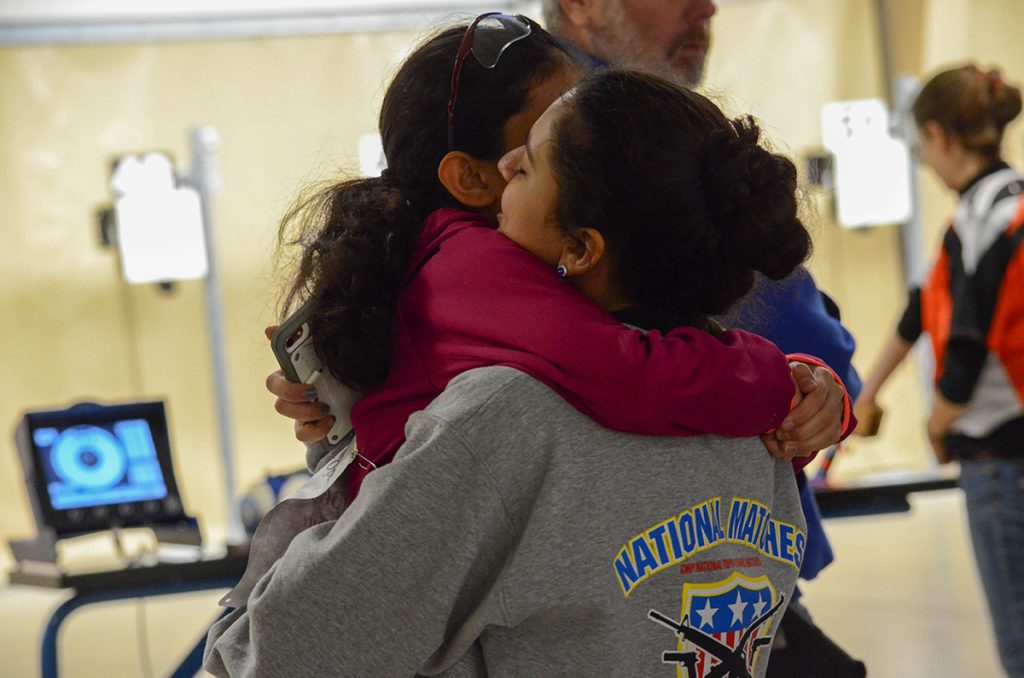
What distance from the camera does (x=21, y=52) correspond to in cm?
792

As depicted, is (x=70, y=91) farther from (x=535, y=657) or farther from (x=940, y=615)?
(x=535, y=657)

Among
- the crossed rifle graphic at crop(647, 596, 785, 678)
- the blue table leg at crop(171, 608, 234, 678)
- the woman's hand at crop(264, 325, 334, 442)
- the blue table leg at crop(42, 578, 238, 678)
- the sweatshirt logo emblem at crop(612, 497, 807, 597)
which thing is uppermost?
the woman's hand at crop(264, 325, 334, 442)

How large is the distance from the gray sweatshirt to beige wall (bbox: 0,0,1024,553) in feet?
22.5

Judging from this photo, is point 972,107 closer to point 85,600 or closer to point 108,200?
point 85,600

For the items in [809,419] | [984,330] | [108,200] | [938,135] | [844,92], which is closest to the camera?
[809,419]

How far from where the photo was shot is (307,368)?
3.34 feet

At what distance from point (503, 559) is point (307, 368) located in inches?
9.2

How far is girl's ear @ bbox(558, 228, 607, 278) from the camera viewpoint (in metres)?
0.95

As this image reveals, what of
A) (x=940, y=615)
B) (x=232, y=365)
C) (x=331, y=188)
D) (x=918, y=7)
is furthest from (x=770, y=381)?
(x=918, y=7)

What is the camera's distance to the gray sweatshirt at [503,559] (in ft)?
2.88

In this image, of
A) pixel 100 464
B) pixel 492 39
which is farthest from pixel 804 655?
pixel 100 464

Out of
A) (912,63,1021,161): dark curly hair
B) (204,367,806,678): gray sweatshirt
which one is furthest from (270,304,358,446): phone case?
(912,63,1021,161): dark curly hair

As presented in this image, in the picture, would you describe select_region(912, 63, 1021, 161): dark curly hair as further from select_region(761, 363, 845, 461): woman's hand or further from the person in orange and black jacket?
select_region(761, 363, 845, 461): woman's hand

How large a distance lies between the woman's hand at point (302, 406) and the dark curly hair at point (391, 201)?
6cm
